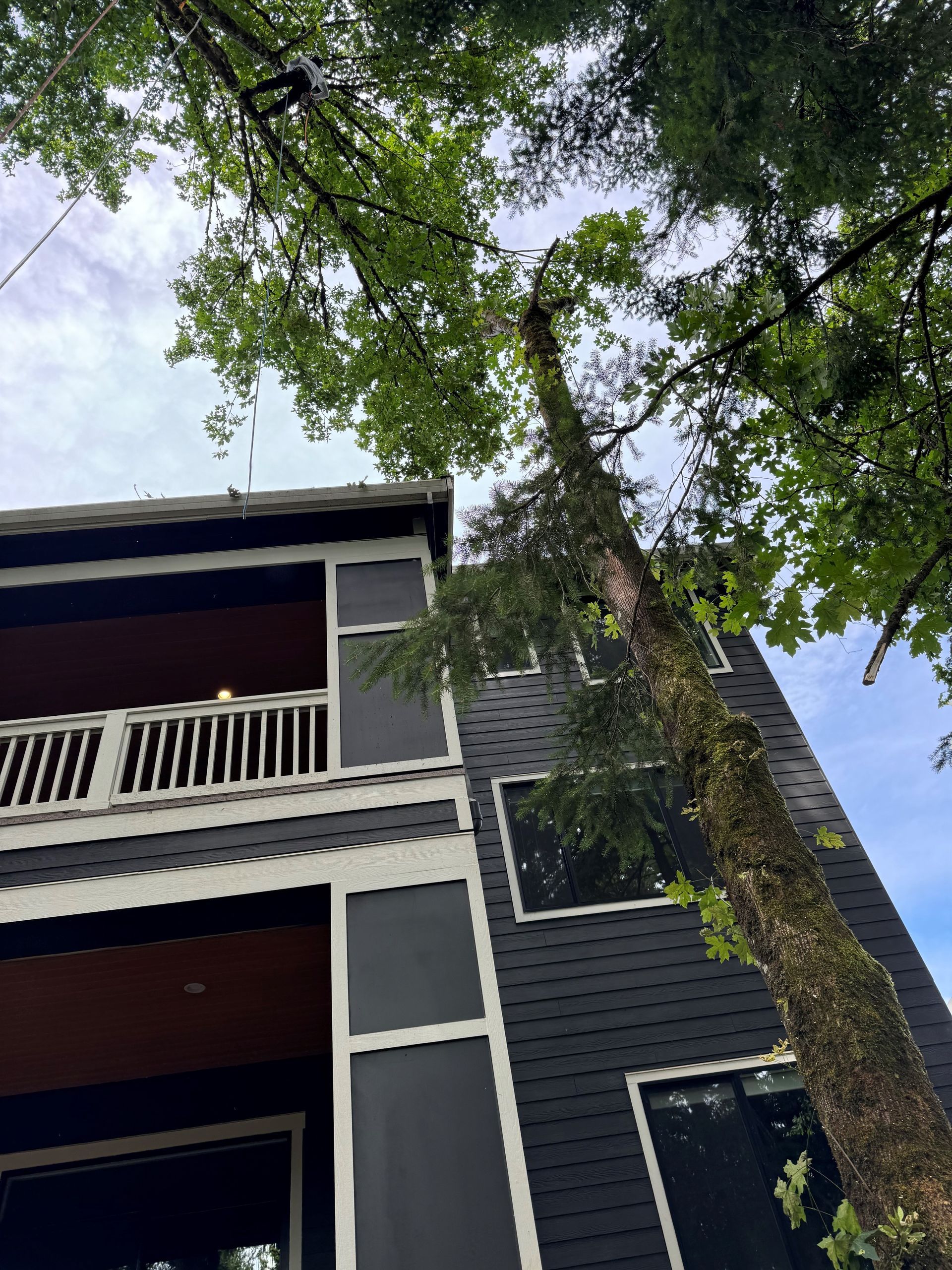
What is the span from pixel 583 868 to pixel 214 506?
15.1 ft

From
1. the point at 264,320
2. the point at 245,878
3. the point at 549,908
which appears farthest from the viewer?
the point at 549,908

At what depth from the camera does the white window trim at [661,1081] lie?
546cm

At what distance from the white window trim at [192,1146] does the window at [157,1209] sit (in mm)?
16

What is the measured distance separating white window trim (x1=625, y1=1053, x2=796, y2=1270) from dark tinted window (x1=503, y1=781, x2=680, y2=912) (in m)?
1.37

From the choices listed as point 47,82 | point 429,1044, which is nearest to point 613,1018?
point 429,1044

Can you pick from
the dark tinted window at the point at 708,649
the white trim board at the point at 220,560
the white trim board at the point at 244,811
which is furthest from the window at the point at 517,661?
the dark tinted window at the point at 708,649

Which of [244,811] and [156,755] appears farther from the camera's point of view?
[156,755]

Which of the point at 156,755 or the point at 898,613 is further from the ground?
the point at 156,755

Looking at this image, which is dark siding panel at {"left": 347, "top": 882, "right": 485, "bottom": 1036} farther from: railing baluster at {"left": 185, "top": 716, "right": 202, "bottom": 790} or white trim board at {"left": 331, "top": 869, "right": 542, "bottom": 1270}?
railing baluster at {"left": 185, "top": 716, "right": 202, "bottom": 790}

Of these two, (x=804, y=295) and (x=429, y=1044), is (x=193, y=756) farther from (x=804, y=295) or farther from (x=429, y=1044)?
(x=804, y=295)

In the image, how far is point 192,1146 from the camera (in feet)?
20.6

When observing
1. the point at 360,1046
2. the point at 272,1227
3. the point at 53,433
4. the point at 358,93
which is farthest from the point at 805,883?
the point at 53,433

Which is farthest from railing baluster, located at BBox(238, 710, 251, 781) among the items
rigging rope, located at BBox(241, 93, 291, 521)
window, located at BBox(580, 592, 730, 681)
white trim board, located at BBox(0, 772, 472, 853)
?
window, located at BBox(580, 592, 730, 681)

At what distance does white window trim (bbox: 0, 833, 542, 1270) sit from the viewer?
4.29m
